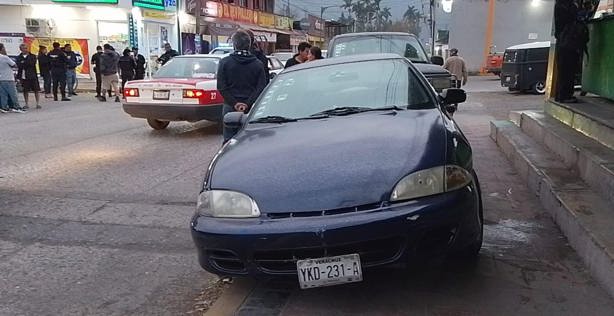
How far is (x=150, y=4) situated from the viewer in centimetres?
2469

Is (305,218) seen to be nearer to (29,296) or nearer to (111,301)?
(111,301)

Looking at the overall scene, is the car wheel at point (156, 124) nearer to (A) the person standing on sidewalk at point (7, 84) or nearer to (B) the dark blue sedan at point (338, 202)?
(A) the person standing on sidewalk at point (7, 84)

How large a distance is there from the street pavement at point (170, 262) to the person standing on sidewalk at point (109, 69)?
10035 mm

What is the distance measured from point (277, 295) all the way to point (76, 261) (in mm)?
1727

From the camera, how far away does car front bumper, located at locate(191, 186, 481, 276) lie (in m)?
3.10

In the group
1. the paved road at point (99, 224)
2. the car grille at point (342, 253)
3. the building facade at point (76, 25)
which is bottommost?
the paved road at point (99, 224)

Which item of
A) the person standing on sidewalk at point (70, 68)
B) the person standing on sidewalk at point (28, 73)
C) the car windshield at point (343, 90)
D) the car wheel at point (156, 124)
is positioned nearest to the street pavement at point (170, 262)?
the car windshield at point (343, 90)

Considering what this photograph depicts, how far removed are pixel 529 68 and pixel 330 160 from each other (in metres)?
17.2

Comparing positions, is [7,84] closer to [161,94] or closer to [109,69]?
[109,69]

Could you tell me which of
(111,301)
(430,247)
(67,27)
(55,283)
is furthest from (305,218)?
(67,27)

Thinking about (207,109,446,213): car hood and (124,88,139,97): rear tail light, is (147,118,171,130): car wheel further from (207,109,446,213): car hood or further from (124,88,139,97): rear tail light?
(207,109,446,213): car hood

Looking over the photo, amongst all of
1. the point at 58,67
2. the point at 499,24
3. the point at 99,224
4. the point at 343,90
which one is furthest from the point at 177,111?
the point at 499,24

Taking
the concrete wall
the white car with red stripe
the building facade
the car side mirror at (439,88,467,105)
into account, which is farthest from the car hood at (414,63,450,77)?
the concrete wall

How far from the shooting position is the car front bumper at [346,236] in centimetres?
310
